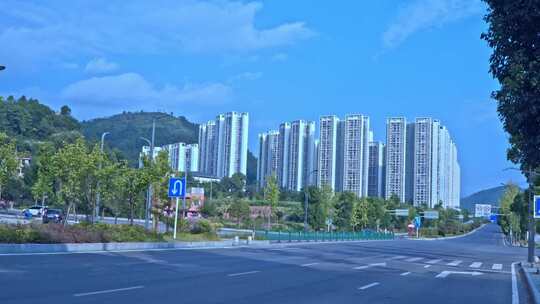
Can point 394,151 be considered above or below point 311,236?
above

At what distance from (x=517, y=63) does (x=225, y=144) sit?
124 meters

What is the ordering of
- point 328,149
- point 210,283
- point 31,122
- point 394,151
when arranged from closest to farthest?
point 210,283 → point 31,122 → point 328,149 → point 394,151

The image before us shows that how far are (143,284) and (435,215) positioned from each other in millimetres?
109106

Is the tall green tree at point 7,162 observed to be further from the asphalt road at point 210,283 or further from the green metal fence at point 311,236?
the green metal fence at point 311,236

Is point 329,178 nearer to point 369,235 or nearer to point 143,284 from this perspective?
point 369,235

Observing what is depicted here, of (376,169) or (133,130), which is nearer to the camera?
(376,169)

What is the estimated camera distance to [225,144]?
134500 mm


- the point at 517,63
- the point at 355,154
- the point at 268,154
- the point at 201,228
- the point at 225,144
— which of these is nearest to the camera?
the point at 517,63

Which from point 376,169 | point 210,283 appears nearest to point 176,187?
point 210,283

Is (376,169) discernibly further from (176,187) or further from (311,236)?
(176,187)

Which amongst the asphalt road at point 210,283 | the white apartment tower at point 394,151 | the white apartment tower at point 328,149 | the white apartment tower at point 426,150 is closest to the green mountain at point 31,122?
the white apartment tower at point 328,149

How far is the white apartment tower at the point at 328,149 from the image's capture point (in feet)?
407

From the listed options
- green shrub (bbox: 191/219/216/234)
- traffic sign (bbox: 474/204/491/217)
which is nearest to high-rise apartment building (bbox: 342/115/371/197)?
traffic sign (bbox: 474/204/491/217)

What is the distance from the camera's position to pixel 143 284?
53.2 feet
